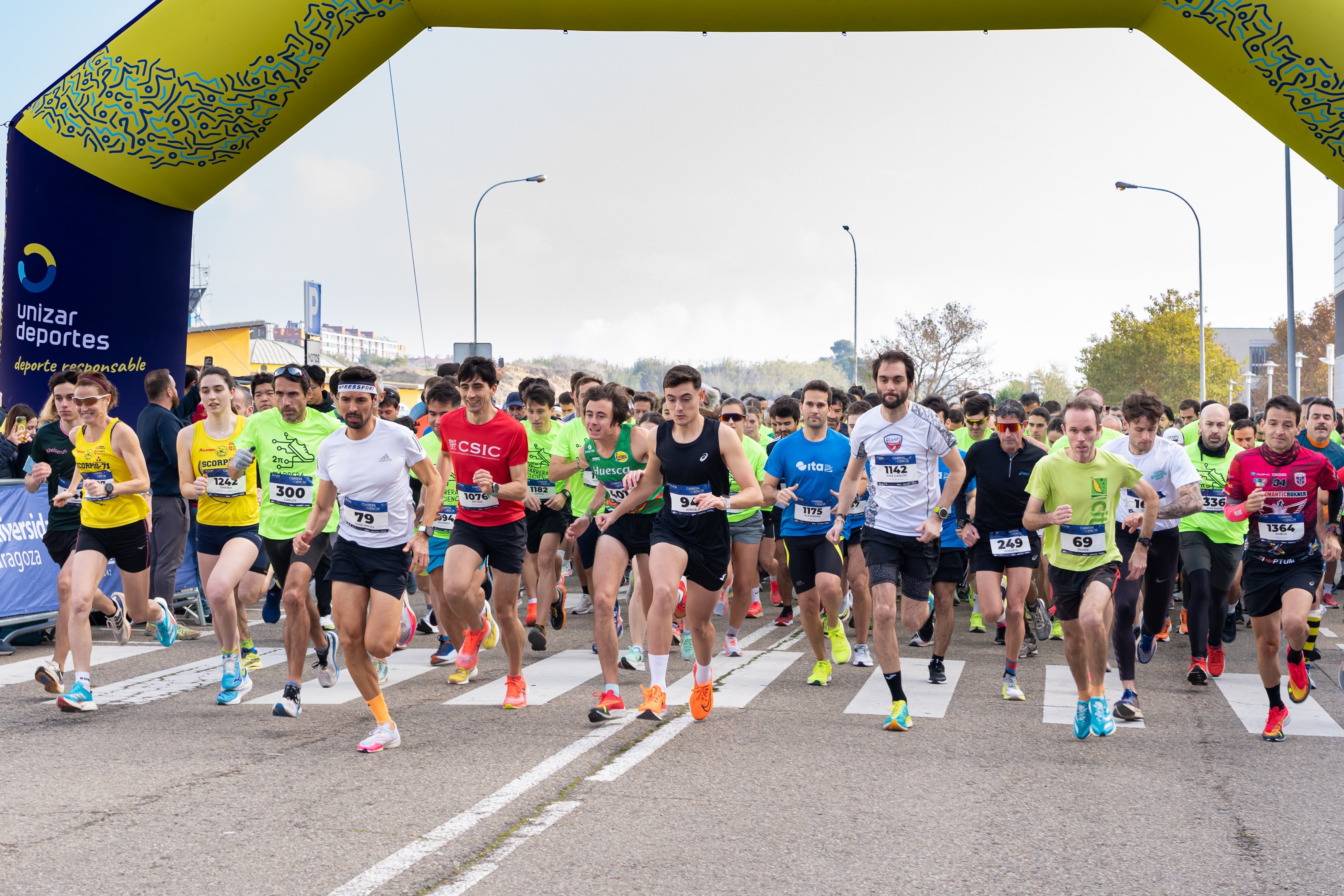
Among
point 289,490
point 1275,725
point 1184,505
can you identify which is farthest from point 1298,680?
point 289,490

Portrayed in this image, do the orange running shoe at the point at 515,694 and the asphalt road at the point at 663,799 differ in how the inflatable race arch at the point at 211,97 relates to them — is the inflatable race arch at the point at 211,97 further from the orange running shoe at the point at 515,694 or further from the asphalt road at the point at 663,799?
the orange running shoe at the point at 515,694

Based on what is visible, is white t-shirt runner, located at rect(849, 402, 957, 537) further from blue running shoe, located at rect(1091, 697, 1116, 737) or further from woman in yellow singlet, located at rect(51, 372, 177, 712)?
woman in yellow singlet, located at rect(51, 372, 177, 712)

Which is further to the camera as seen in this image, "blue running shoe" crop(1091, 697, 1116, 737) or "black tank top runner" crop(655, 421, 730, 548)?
"black tank top runner" crop(655, 421, 730, 548)

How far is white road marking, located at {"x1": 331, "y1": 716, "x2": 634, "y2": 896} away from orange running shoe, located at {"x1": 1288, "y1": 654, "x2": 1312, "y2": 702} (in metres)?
4.15

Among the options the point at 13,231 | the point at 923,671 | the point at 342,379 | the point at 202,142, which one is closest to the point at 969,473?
the point at 923,671

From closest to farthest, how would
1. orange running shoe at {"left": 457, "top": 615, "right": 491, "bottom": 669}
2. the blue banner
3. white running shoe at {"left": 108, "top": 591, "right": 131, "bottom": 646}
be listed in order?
orange running shoe at {"left": 457, "top": 615, "right": 491, "bottom": 669} → white running shoe at {"left": 108, "top": 591, "right": 131, "bottom": 646} → the blue banner

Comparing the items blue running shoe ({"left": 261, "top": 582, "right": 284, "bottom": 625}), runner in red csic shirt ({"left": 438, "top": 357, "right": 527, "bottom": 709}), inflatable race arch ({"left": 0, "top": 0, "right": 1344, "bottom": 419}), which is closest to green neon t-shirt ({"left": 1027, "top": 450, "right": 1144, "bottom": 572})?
runner in red csic shirt ({"left": 438, "top": 357, "right": 527, "bottom": 709})

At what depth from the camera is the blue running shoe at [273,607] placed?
478 inches

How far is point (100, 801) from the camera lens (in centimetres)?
559

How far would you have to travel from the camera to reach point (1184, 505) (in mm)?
7996

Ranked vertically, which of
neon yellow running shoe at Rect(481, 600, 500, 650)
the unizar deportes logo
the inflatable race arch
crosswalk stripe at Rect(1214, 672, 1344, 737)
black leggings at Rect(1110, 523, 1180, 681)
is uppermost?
the inflatable race arch

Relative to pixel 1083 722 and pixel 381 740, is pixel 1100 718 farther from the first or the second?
pixel 381 740

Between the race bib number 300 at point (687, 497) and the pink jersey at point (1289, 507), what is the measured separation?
332cm

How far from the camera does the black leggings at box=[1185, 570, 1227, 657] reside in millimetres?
9492
